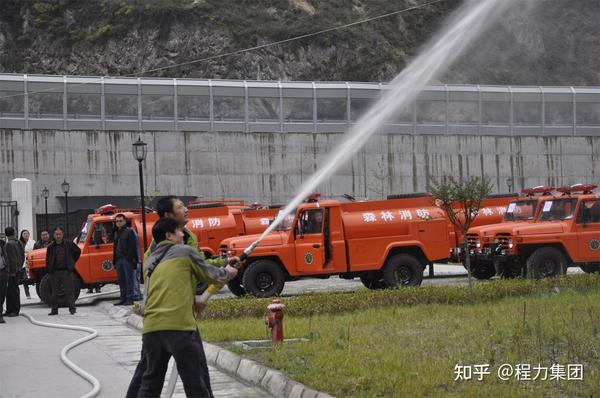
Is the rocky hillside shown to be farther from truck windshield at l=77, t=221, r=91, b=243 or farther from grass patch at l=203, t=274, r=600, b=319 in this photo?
grass patch at l=203, t=274, r=600, b=319

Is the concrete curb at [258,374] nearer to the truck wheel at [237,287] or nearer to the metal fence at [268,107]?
the truck wheel at [237,287]

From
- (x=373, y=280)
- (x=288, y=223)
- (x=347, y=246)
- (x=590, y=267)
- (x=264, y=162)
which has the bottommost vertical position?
(x=373, y=280)

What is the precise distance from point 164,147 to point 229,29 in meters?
32.6

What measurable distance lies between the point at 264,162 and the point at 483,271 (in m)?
20.5

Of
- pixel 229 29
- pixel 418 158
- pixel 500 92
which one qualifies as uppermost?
pixel 229 29

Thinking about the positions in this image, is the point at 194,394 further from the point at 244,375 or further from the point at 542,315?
the point at 542,315

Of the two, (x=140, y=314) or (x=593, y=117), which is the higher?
(x=593, y=117)

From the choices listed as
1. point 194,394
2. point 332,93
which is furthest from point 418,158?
point 194,394

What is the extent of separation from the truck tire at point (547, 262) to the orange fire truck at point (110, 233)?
8.15 meters

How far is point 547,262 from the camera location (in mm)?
21219

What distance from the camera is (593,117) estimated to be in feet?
151

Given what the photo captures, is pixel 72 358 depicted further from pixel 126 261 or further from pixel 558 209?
pixel 558 209

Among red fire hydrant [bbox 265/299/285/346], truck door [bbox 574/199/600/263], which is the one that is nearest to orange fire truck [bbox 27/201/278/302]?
truck door [bbox 574/199/600/263]

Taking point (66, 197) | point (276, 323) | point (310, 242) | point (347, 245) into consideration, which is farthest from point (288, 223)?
point (66, 197)
